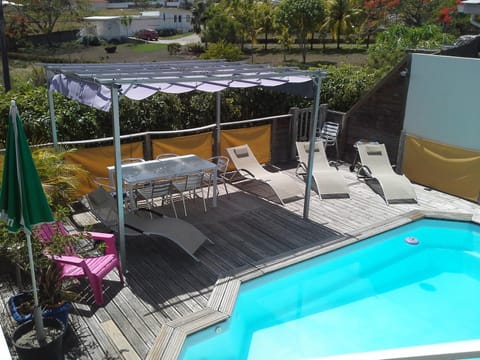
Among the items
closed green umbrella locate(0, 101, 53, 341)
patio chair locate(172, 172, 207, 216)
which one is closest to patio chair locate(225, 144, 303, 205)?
patio chair locate(172, 172, 207, 216)

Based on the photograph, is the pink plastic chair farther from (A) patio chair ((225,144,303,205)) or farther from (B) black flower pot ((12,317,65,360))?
(A) patio chair ((225,144,303,205))

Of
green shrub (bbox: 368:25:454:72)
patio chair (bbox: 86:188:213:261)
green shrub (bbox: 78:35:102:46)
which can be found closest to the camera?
patio chair (bbox: 86:188:213:261)

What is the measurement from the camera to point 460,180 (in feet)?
30.3

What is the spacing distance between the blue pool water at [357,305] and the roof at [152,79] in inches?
116

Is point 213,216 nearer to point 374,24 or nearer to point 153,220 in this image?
point 153,220

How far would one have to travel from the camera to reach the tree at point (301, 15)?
117ft

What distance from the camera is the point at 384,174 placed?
9547 mm

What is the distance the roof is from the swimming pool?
2.95m

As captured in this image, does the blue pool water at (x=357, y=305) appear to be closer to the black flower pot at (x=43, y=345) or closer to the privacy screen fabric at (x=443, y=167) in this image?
the black flower pot at (x=43, y=345)

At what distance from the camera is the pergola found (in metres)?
5.61

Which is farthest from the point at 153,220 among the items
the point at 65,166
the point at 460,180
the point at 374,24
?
the point at 374,24

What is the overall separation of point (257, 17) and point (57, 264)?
45.5 metres

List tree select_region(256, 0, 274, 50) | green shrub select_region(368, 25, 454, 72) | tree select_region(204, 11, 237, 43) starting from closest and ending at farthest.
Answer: green shrub select_region(368, 25, 454, 72), tree select_region(204, 11, 237, 43), tree select_region(256, 0, 274, 50)

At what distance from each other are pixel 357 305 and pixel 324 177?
3663 mm
